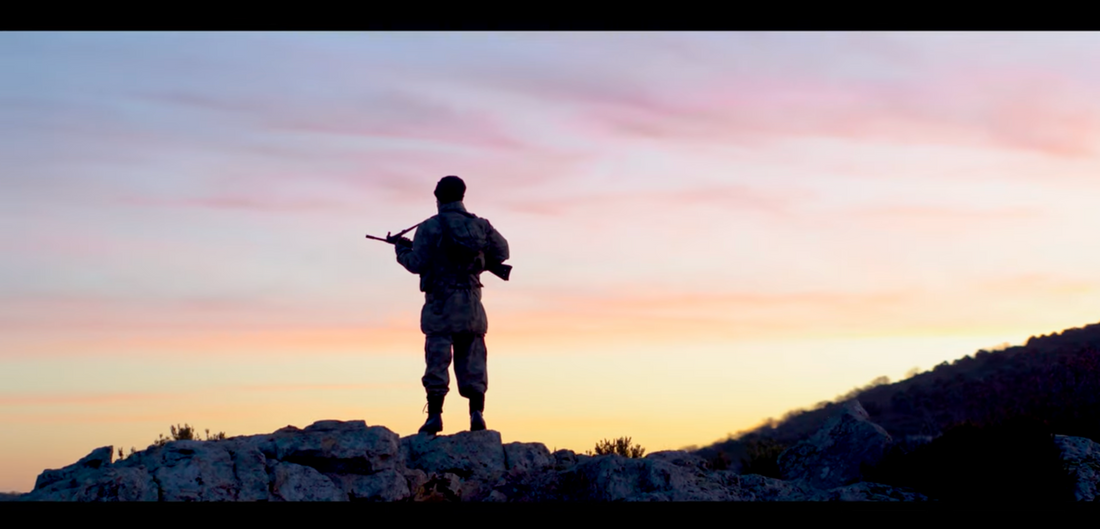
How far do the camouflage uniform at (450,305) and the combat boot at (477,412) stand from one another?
31 mm

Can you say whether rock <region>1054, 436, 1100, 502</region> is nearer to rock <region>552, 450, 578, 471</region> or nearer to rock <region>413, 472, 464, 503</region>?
rock <region>552, 450, 578, 471</region>

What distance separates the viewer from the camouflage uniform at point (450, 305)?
597 inches

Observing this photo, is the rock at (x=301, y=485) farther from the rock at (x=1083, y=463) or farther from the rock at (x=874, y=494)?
the rock at (x=1083, y=463)

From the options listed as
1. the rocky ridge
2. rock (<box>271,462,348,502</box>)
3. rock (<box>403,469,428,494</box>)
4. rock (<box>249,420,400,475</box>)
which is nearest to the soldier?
the rocky ridge

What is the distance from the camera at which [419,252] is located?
1535 cm

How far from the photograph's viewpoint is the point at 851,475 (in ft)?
51.5

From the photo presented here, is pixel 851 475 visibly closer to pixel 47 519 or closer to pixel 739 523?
pixel 739 523

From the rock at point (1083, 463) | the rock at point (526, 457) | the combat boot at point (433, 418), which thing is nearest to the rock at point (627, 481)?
the rock at point (526, 457)

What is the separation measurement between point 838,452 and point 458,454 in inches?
217

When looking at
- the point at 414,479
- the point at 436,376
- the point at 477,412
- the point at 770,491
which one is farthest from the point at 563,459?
the point at 770,491

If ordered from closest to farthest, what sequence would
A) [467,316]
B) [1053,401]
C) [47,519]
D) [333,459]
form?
[47,519]
[333,459]
[467,316]
[1053,401]

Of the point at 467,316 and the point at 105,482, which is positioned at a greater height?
the point at 467,316
